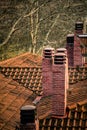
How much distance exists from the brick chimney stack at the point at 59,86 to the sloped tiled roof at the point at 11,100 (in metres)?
2.01

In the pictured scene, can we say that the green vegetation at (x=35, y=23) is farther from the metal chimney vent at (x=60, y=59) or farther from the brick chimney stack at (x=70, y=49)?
the metal chimney vent at (x=60, y=59)

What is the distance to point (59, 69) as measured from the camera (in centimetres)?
1223

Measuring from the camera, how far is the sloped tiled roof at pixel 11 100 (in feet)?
42.1

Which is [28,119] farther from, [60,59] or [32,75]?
[32,75]

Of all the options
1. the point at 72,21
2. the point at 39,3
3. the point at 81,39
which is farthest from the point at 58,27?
the point at 81,39

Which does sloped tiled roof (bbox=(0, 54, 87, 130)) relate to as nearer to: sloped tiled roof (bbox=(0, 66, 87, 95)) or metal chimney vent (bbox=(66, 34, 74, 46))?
sloped tiled roof (bbox=(0, 66, 87, 95))

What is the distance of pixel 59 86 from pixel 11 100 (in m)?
3.60

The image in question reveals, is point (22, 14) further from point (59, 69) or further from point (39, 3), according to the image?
point (59, 69)

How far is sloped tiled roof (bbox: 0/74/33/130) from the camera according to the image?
12820 mm

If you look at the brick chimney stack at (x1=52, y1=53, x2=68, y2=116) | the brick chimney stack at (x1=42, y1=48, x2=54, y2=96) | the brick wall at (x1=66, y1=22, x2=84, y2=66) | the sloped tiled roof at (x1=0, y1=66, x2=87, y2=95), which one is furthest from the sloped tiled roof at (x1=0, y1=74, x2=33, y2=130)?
the brick wall at (x1=66, y1=22, x2=84, y2=66)

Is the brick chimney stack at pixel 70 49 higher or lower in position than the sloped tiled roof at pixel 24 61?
higher

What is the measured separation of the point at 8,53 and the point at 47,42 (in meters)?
6.17

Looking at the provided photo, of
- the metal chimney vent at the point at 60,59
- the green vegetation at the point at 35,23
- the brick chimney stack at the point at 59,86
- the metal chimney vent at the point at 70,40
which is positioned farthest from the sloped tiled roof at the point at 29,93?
the green vegetation at the point at 35,23

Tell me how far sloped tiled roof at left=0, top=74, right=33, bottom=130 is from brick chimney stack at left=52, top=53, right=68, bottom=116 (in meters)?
2.01
